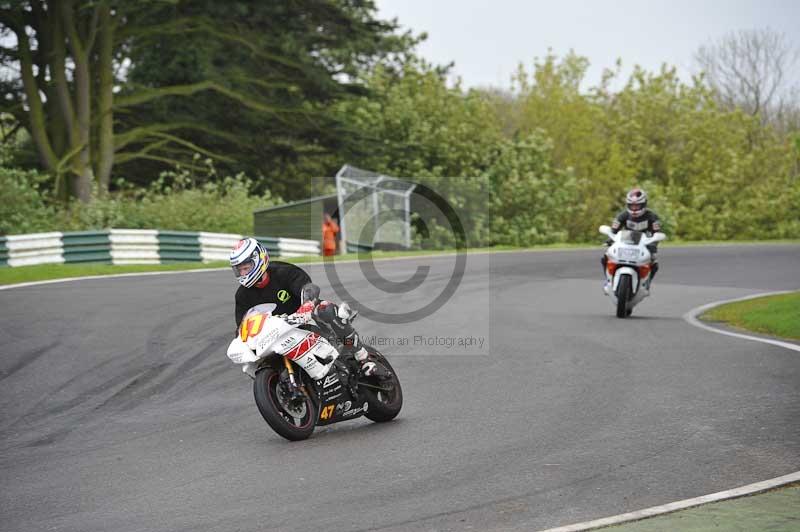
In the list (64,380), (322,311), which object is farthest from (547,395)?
(64,380)

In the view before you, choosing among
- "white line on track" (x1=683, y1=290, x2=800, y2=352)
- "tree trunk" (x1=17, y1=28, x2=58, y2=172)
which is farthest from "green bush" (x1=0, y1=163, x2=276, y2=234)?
"white line on track" (x1=683, y1=290, x2=800, y2=352)

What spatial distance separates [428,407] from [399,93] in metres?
39.0

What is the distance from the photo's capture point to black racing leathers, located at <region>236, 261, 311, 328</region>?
874 cm

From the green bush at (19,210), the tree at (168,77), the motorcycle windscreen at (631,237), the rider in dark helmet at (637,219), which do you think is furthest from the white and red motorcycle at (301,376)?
the tree at (168,77)

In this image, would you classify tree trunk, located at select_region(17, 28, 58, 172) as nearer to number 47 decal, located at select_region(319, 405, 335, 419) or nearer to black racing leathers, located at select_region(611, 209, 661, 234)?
black racing leathers, located at select_region(611, 209, 661, 234)

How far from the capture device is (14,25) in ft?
113

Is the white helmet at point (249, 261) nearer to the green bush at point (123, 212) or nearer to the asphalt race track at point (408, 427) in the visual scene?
the asphalt race track at point (408, 427)

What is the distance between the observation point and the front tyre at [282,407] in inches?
320

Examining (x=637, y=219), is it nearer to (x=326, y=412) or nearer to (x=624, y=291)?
(x=624, y=291)

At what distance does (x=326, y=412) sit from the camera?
8680mm

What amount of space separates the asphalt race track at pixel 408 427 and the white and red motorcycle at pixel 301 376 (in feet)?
0.71

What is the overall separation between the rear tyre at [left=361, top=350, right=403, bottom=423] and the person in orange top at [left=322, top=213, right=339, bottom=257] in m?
18.3

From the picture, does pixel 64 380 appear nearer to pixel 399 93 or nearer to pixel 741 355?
pixel 741 355

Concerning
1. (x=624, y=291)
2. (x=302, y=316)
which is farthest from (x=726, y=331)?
(x=302, y=316)
